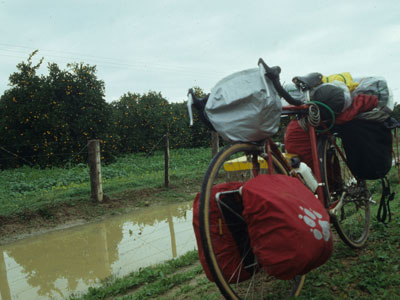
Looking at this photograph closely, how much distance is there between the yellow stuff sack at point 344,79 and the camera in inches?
124

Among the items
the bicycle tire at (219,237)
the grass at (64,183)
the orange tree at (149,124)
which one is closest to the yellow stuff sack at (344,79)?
the bicycle tire at (219,237)

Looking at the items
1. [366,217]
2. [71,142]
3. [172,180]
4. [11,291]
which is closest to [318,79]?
[366,217]

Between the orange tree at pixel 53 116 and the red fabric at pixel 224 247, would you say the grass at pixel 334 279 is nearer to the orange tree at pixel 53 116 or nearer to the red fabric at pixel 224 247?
the red fabric at pixel 224 247

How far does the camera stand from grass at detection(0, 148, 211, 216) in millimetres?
7089

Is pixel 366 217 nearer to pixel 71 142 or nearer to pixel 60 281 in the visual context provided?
pixel 60 281

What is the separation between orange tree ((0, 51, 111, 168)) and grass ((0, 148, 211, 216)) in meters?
1.03

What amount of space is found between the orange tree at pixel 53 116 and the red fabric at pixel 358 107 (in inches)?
424

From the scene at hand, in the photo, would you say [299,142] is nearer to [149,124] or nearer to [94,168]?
[94,168]

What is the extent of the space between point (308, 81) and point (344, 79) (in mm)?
526

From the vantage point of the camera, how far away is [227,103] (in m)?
2.09

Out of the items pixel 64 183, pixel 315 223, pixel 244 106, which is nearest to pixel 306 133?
pixel 244 106

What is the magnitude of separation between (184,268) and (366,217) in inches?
76.9

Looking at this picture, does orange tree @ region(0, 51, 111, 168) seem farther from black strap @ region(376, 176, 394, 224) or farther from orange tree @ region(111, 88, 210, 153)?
black strap @ region(376, 176, 394, 224)

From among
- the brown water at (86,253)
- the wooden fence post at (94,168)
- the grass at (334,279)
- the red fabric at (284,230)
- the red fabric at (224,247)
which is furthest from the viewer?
the wooden fence post at (94,168)
